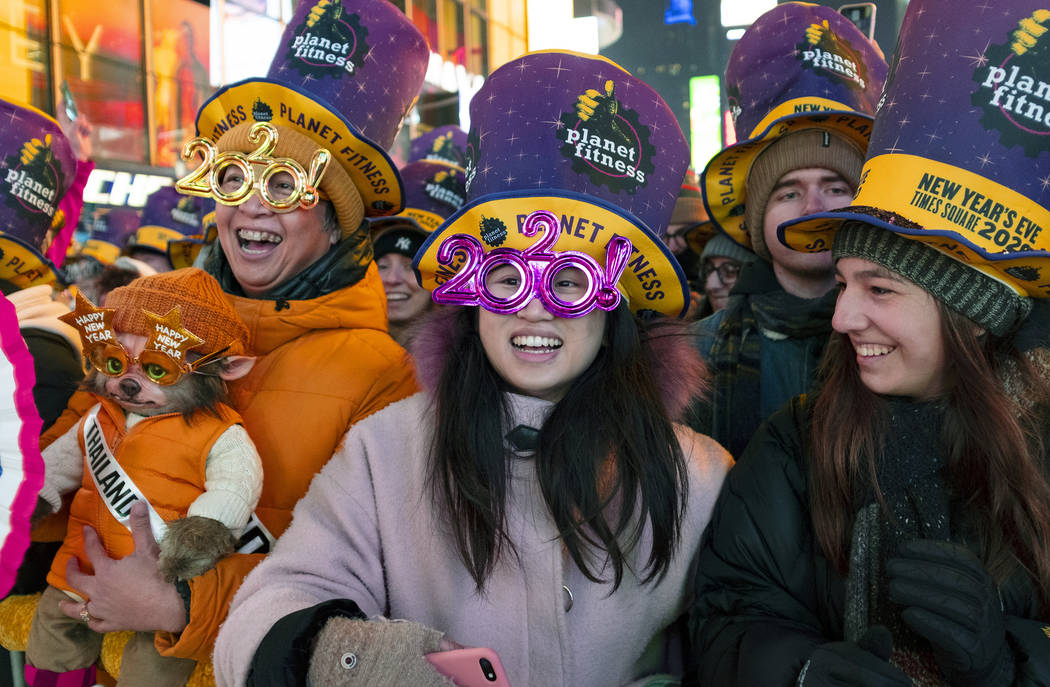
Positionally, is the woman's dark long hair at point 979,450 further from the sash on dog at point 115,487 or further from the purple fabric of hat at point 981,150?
the sash on dog at point 115,487

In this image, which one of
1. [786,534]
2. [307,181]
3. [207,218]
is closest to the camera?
[786,534]

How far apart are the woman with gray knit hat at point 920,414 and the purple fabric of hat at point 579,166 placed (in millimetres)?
480

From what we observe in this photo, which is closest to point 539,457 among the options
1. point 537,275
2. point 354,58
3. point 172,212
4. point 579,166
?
point 537,275

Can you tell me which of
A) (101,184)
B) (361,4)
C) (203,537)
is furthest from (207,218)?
(101,184)

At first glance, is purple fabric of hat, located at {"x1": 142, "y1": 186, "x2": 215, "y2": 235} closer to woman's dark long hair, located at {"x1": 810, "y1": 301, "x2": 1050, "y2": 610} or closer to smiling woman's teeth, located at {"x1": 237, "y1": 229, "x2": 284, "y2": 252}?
smiling woman's teeth, located at {"x1": 237, "y1": 229, "x2": 284, "y2": 252}

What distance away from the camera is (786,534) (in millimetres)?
1997

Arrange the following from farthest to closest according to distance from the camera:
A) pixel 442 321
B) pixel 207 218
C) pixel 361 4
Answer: pixel 207 218 < pixel 361 4 < pixel 442 321

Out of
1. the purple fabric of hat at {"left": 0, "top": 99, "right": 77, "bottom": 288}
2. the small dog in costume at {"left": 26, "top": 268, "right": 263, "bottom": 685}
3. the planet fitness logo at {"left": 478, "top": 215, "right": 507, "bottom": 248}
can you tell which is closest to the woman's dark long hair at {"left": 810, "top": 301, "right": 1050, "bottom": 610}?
the planet fitness logo at {"left": 478, "top": 215, "right": 507, "bottom": 248}

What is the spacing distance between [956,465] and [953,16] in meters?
1.00

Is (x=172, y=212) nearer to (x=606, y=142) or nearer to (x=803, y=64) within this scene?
(x=803, y=64)

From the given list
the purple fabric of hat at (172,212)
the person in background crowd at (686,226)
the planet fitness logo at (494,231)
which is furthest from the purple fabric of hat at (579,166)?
the purple fabric of hat at (172,212)

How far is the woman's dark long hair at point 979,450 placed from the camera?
1.81 m

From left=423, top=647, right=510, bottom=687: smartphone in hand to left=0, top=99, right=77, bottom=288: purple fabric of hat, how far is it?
2162mm

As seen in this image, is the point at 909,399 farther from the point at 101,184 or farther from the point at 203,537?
the point at 101,184
